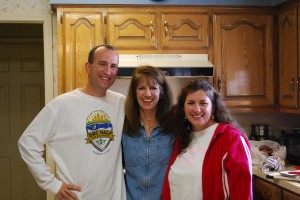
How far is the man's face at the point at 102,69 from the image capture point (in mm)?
1870

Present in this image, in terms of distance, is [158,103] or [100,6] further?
[100,6]

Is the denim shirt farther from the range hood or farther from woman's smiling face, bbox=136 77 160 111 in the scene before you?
the range hood

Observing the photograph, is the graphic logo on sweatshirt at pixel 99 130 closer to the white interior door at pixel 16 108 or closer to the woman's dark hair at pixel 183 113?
the woman's dark hair at pixel 183 113

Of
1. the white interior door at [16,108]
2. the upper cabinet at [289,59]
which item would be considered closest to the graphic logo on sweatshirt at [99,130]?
the upper cabinet at [289,59]

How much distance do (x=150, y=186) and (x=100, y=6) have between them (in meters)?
1.52

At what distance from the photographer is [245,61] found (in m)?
2.87

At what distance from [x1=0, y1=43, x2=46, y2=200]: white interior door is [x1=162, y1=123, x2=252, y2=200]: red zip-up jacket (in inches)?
113

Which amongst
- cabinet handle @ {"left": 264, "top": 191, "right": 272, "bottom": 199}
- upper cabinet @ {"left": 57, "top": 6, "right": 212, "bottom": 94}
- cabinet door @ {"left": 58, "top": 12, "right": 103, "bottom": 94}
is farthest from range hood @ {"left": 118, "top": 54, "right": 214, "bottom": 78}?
cabinet handle @ {"left": 264, "top": 191, "right": 272, "bottom": 199}

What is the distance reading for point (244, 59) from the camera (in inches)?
113

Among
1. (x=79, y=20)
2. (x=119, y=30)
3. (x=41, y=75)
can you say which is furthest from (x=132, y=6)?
(x=41, y=75)

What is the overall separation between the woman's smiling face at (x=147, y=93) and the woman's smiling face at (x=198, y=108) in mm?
185

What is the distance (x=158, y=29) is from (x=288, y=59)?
1.01 m

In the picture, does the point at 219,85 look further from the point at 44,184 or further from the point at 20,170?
the point at 20,170

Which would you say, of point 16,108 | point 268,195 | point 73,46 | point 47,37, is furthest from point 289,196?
point 16,108
